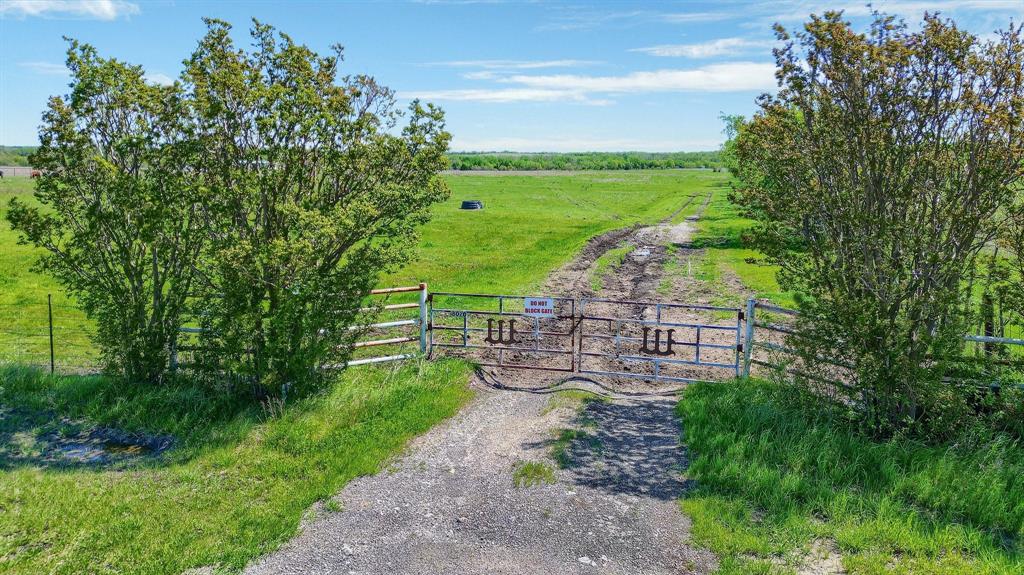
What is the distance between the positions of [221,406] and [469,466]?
456 cm

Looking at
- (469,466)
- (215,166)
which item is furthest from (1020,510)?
(215,166)

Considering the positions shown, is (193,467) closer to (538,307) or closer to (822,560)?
(538,307)

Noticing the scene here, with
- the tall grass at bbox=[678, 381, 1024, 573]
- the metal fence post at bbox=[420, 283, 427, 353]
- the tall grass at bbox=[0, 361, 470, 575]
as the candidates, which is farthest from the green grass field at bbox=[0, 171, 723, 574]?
the tall grass at bbox=[678, 381, 1024, 573]

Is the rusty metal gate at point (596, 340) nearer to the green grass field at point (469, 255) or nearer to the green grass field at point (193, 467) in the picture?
the green grass field at point (193, 467)

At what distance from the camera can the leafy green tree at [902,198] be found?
383 inches

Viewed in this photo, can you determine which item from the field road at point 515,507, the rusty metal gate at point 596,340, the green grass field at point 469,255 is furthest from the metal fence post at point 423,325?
the green grass field at point 469,255

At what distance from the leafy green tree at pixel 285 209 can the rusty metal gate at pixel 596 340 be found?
222cm

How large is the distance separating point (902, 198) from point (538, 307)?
6546 mm

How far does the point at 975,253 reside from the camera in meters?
10.3

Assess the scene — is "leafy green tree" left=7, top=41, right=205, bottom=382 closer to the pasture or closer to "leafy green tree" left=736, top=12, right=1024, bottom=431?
the pasture

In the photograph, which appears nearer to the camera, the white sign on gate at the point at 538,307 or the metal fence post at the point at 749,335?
the metal fence post at the point at 749,335

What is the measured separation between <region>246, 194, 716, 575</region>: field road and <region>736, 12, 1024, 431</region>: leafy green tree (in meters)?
3.10

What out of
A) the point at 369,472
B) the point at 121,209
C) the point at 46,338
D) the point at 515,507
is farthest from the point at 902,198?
the point at 46,338

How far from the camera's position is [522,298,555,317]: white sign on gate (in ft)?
44.8
